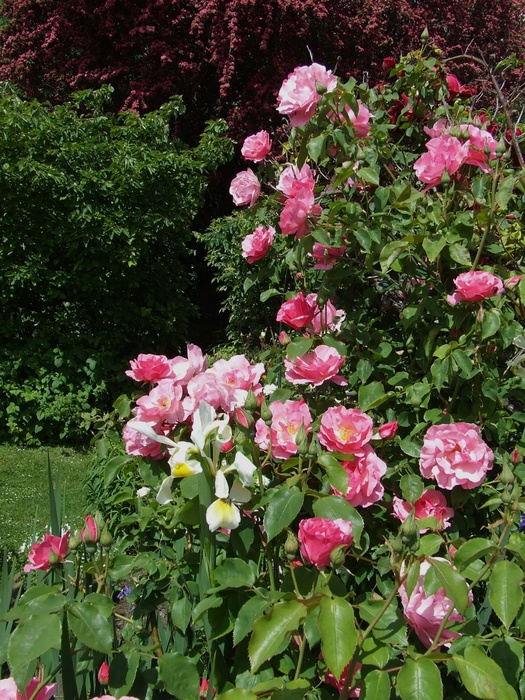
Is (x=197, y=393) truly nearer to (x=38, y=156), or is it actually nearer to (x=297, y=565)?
(x=297, y=565)

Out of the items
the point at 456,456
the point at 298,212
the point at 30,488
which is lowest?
the point at 30,488

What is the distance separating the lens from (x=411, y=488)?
1125 mm

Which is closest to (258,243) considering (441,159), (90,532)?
(441,159)

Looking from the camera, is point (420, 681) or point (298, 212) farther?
point (298, 212)

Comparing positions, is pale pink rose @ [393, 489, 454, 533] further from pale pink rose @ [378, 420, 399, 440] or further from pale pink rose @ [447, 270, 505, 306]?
pale pink rose @ [447, 270, 505, 306]

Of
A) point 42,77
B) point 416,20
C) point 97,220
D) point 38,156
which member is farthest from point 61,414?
point 416,20

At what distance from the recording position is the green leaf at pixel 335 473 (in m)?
0.93

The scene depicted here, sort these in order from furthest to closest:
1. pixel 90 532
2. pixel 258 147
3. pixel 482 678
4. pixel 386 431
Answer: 1. pixel 258 147
2. pixel 386 431
3. pixel 90 532
4. pixel 482 678

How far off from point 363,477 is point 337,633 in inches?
14.6

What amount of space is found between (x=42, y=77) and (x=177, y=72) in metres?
1.69

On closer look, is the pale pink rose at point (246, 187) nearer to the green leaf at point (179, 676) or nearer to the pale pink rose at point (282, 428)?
the pale pink rose at point (282, 428)

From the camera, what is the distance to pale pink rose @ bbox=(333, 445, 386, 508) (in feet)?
3.44

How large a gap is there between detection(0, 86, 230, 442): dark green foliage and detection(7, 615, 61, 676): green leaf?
13.9 feet

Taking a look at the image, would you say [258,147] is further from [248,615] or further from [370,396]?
[248,615]
